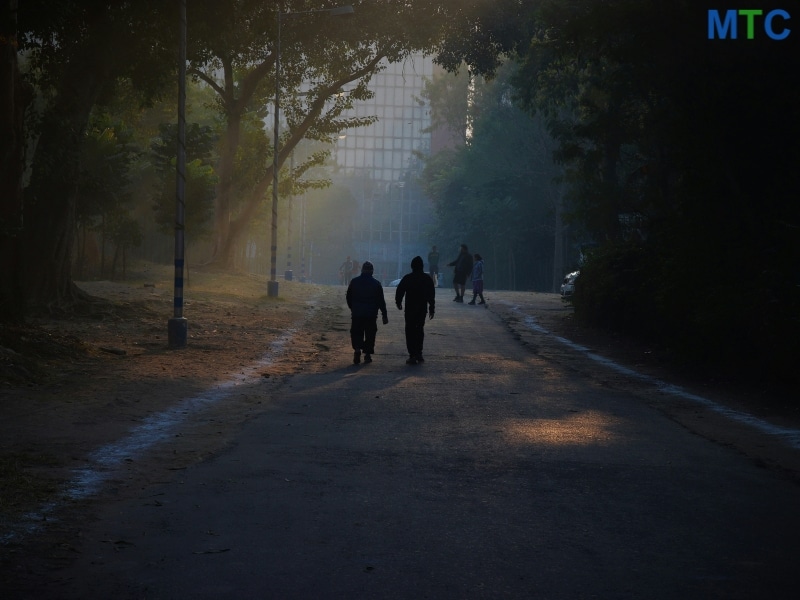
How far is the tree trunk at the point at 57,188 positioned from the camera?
22.3 m

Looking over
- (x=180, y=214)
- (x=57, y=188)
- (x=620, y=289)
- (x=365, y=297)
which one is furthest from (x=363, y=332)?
(x=620, y=289)

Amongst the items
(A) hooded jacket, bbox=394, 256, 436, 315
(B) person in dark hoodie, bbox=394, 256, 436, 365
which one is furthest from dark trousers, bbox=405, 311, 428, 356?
(A) hooded jacket, bbox=394, 256, 436, 315

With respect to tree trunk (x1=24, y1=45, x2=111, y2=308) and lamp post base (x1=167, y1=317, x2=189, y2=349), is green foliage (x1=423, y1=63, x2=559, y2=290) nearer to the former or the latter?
tree trunk (x1=24, y1=45, x2=111, y2=308)

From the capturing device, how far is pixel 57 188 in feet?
73.8

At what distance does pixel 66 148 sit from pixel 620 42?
12.1 m

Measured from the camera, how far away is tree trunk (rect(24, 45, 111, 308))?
22.3m

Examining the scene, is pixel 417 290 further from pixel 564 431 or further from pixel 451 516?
pixel 451 516

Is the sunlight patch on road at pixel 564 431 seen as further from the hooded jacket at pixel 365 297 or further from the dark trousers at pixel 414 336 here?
the hooded jacket at pixel 365 297

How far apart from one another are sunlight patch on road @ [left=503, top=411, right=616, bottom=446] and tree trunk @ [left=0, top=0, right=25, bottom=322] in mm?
9232

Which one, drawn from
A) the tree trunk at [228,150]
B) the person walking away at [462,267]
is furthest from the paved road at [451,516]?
the tree trunk at [228,150]

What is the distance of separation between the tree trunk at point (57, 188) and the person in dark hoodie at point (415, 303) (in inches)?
289

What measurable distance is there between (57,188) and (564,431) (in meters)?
14.8

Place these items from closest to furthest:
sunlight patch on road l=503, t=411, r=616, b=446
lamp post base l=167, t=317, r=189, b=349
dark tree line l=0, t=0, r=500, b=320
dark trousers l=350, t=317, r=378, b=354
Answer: sunlight patch on road l=503, t=411, r=616, b=446 → dark trousers l=350, t=317, r=378, b=354 → lamp post base l=167, t=317, r=189, b=349 → dark tree line l=0, t=0, r=500, b=320

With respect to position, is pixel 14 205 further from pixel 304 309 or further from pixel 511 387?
pixel 304 309
